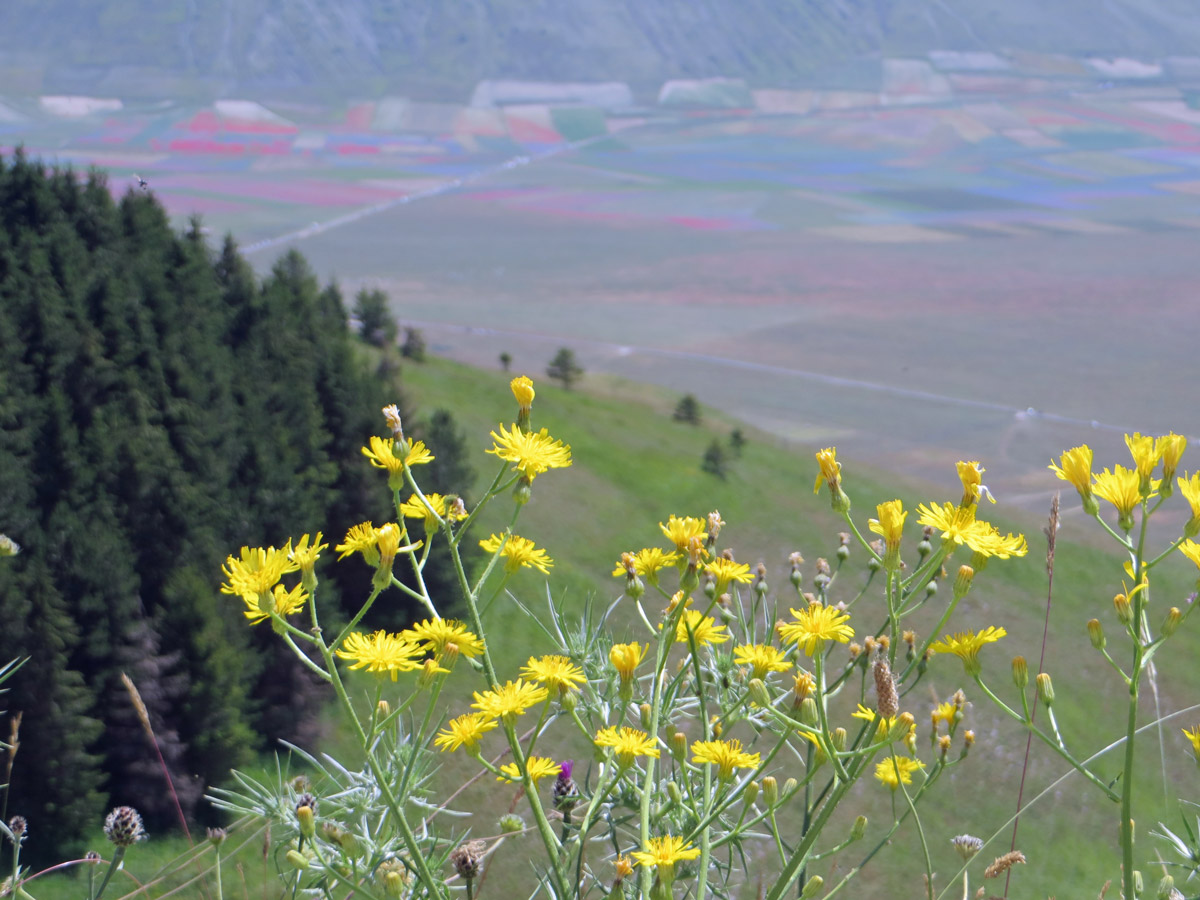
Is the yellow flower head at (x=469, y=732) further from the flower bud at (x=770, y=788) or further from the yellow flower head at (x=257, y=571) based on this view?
the flower bud at (x=770, y=788)

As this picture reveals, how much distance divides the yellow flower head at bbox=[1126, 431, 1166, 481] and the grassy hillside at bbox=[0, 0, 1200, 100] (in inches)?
3952

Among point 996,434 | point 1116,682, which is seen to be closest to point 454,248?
point 996,434

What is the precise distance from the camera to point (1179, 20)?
123 meters

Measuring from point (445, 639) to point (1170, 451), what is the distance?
5.04ft

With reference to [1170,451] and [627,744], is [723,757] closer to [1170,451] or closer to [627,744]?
[627,744]

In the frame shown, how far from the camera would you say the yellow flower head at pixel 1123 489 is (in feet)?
7.61

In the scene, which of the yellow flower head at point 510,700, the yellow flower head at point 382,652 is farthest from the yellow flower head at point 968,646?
the yellow flower head at point 382,652

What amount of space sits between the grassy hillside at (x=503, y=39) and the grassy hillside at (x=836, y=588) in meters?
82.4

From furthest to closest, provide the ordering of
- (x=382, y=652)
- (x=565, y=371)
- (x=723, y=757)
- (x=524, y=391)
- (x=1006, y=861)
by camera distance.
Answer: (x=565, y=371)
(x=1006, y=861)
(x=524, y=391)
(x=723, y=757)
(x=382, y=652)

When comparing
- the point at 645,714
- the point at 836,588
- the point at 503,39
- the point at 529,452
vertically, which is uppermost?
the point at 503,39

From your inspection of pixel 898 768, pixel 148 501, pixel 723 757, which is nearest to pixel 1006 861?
pixel 898 768

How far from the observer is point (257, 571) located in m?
2.20

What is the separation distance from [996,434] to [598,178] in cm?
5458

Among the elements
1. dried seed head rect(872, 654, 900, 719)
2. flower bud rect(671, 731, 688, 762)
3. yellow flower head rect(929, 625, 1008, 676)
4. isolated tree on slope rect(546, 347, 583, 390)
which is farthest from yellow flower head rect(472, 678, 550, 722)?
isolated tree on slope rect(546, 347, 583, 390)
